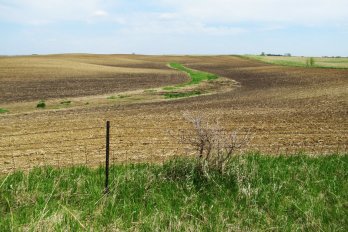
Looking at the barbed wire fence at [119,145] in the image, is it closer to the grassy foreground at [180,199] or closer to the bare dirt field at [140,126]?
Answer: the bare dirt field at [140,126]

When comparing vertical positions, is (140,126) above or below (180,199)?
below

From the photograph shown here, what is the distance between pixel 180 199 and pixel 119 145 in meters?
6.08

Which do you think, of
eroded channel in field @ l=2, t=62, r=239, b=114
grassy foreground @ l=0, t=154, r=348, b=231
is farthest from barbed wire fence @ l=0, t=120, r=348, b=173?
eroded channel in field @ l=2, t=62, r=239, b=114

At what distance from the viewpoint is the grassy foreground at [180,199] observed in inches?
247

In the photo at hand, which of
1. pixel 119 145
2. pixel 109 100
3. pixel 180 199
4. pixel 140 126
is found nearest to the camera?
pixel 180 199

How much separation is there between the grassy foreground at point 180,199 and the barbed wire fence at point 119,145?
6.03 feet

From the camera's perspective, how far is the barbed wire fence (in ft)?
35.9

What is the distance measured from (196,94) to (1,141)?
67.4 feet

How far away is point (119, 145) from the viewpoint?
42.4 ft

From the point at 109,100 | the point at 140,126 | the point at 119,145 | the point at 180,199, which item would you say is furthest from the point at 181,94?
the point at 180,199

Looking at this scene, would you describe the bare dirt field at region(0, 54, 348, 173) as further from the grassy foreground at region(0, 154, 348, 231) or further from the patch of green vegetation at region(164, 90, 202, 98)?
the patch of green vegetation at region(164, 90, 202, 98)

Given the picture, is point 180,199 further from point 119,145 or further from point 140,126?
point 140,126

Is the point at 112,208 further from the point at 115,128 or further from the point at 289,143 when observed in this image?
the point at 115,128

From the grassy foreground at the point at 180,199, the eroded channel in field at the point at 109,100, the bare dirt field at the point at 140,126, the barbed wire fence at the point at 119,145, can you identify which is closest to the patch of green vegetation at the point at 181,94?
the eroded channel in field at the point at 109,100
